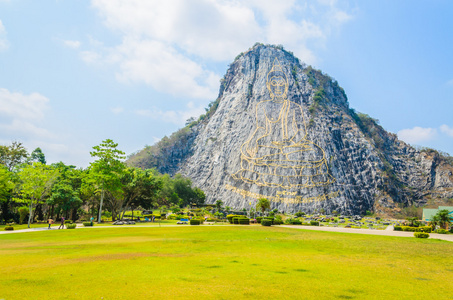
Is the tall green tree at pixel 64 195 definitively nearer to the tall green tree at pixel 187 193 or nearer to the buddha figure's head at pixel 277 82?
the tall green tree at pixel 187 193

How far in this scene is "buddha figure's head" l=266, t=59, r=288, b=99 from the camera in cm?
10604

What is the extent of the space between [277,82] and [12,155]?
8608 centimetres

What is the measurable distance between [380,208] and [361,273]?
8682 centimetres

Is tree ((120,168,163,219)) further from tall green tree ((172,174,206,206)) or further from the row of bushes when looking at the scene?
the row of bushes

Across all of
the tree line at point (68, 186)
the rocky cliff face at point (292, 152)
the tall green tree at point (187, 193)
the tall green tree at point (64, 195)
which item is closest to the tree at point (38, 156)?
the tree line at point (68, 186)

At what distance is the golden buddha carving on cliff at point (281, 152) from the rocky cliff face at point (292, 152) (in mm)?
314

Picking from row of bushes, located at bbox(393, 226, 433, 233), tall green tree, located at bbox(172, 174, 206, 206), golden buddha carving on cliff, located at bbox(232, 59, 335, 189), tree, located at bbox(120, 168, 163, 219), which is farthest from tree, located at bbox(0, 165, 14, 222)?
golden buddha carving on cliff, located at bbox(232, 59, 335, 189)

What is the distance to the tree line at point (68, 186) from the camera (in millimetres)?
40656

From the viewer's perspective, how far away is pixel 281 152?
9094cm

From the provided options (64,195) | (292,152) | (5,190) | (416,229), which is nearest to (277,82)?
(292,152)

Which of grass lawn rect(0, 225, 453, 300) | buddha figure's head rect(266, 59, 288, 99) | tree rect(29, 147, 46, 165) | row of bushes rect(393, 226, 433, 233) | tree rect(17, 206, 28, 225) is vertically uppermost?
buddha figure's head rect(266, 59, 288, 99)

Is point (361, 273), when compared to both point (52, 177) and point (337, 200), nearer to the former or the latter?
point (52, 177)

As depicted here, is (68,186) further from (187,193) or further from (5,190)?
(187,193)

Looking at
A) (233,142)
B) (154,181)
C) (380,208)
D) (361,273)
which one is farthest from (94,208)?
(380,208)
